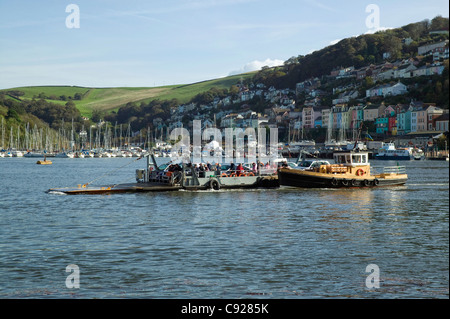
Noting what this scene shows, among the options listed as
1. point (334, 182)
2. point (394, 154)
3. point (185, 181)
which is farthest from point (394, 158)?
point (185, 181)

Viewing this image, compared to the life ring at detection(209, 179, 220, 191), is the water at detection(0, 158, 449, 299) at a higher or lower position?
lower

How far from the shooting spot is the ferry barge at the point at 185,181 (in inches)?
1949

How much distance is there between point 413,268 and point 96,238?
561 inches

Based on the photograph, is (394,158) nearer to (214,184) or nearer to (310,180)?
(310,180)

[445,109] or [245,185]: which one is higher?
[445,109]

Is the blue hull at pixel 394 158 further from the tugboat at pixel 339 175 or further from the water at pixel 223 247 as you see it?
the water at pixel 223 247

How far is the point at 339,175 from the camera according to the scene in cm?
5428

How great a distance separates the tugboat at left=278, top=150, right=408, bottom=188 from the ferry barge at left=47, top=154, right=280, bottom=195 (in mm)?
1507

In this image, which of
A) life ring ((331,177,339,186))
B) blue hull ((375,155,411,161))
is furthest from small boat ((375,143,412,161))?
life ring ((331,177,339,186))

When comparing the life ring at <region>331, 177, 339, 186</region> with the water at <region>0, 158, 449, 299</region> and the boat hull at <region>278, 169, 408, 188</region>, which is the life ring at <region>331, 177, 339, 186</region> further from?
the water at <region>0, 158, 449, 299</region>

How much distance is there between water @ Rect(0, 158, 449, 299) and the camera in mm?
18281

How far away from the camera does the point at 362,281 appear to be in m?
19.0
